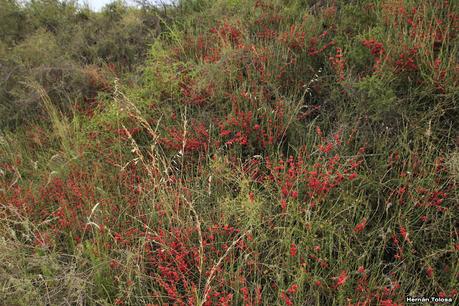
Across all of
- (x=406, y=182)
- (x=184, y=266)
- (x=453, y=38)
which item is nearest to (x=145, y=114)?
(x=184, y=266)

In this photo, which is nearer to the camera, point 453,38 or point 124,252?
point 124,252

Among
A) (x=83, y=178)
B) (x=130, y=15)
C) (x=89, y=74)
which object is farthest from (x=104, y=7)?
(x=83, y=178)

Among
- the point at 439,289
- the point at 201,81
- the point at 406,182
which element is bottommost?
the point at 439,289

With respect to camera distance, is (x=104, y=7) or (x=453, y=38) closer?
(x=453, y=38)

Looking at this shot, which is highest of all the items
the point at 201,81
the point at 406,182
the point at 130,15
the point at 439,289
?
the point at 130,15

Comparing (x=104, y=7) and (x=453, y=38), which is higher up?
(x=104, y=7)

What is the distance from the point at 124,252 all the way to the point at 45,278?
500mm

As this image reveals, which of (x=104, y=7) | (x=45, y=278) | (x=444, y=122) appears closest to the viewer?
(x=45, y=278)

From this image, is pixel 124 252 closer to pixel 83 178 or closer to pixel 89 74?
pixel 83 178

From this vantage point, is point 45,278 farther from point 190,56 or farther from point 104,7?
→ point 104,7

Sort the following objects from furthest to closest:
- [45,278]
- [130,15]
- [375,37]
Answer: [130,15] → [375,37] → [45,278]

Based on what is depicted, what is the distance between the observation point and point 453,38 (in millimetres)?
3059

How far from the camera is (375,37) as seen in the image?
3.31 meters

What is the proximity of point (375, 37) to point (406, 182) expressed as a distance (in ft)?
5.25
